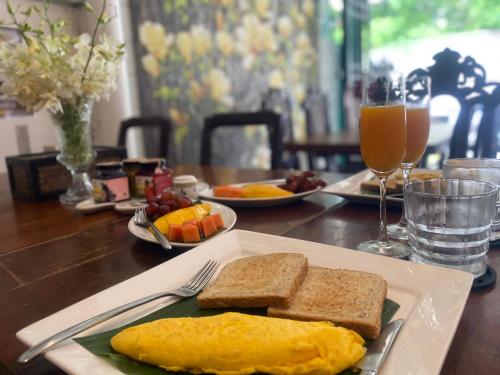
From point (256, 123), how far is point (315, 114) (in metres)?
2.03

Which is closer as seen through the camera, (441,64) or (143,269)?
(143,269)

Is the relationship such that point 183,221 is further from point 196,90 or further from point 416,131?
point 196,90

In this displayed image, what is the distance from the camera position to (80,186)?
132 cm

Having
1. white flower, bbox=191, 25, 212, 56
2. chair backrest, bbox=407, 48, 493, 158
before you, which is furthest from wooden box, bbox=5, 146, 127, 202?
white flower, bbox=191, 25, 212, 56

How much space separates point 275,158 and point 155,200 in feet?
3.34

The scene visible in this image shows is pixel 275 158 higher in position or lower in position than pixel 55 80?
lower

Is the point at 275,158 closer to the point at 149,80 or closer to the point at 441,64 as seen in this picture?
the point at 441,64

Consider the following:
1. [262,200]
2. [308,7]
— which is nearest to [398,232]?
[262,200]

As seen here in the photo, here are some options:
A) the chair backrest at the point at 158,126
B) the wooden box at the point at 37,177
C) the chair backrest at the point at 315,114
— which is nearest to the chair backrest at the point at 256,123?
the chair backrest at the point at 158,126

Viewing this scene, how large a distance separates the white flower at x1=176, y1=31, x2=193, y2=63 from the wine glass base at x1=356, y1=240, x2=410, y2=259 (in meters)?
2.65

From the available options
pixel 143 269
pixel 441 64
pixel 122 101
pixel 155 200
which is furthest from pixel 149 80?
pixel 143 269

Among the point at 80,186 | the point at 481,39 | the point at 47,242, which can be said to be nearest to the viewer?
the point at 47,242

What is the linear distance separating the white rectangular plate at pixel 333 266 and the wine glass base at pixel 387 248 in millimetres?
100

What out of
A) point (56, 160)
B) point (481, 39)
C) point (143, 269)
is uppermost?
point (481, 39)
